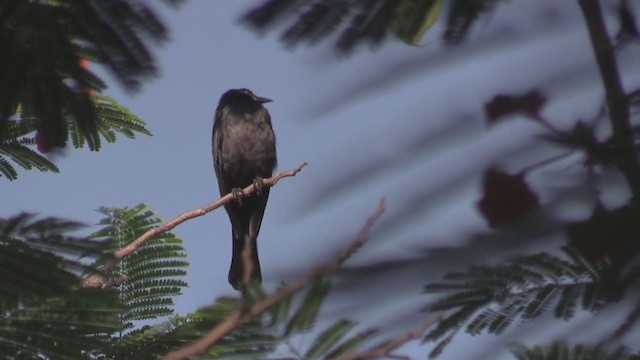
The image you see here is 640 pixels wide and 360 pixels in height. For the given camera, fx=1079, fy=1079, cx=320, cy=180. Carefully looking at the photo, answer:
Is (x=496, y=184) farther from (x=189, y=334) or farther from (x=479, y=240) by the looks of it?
(x=189, y=334)

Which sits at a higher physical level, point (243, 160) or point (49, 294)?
point (243, 160)

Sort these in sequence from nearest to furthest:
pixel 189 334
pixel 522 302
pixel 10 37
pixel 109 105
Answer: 1. pixel 522 302
2. pixel 10 37
3. pixel 189 334
4. pixel 109 105

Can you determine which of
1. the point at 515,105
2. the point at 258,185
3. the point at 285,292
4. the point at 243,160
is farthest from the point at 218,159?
the point at 515,105

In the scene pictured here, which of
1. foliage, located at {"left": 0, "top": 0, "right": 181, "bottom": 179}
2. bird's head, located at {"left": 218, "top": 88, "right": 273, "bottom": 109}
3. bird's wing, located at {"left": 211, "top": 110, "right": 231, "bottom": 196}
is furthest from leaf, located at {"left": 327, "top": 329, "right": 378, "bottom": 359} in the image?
bird's head, located at {"left": 218, "top": 88, "right": 273, "bottom": 109}

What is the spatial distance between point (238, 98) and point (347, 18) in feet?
29.7

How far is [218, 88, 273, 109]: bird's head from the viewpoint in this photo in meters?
9.84

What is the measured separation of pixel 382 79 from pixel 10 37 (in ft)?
1.86

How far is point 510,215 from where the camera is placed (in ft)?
2.21

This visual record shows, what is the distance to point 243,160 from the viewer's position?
29.6ft

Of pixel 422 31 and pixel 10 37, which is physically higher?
pixel 10 37

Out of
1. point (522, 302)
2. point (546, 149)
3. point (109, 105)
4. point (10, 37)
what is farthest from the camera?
point (109, 105)

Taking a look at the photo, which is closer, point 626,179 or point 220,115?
point 626,179

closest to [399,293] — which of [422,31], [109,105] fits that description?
[422,31]

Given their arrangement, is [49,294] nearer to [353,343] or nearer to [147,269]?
[353,343]
